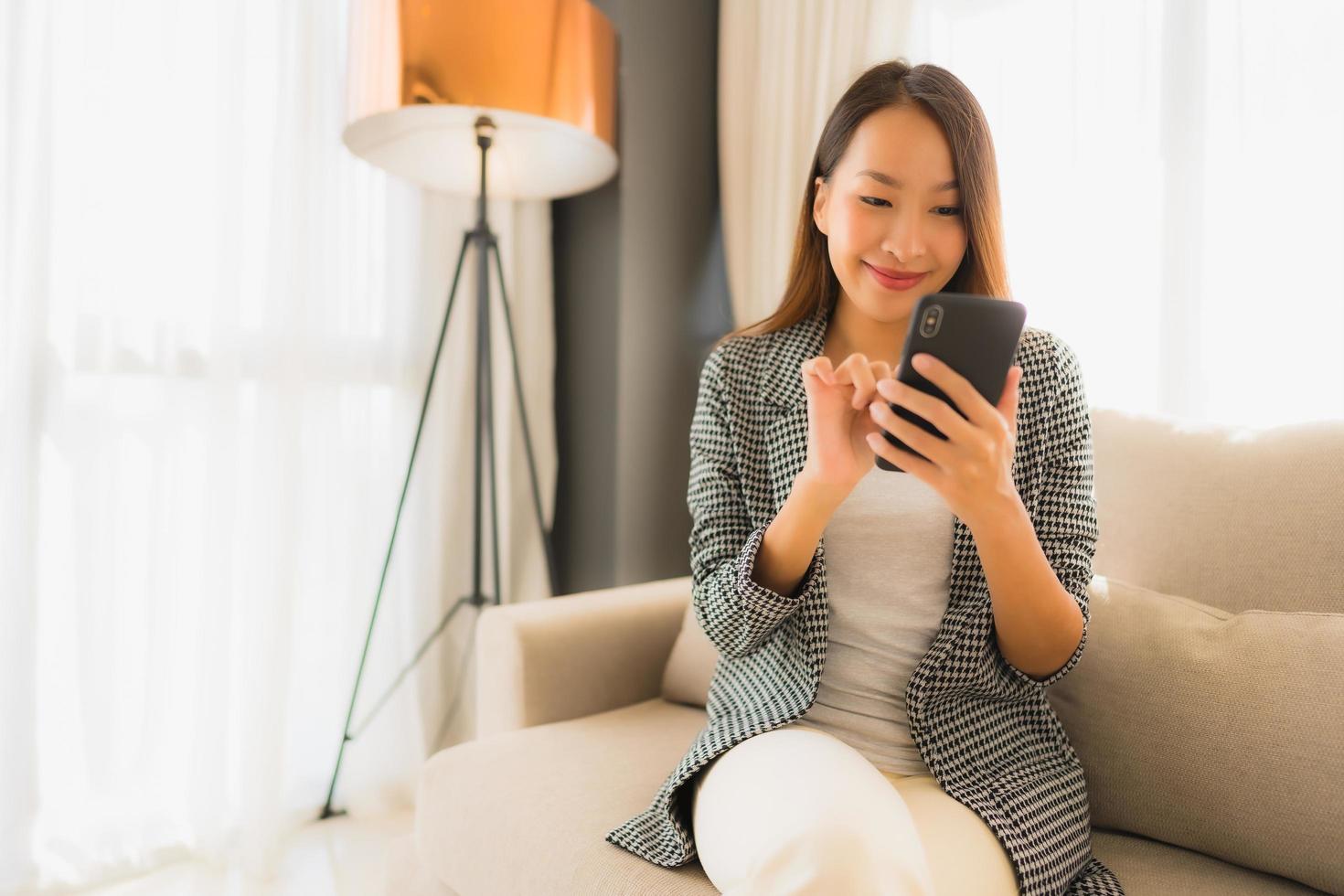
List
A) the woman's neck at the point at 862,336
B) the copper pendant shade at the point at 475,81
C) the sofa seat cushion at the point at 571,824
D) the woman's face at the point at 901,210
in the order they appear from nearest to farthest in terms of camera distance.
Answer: the sofa seat cushion at the point at 571,824
the woman's face at the point at 901,210
the woman's neck at the point at 862,336
the copper pendant shade at the point at 475,81

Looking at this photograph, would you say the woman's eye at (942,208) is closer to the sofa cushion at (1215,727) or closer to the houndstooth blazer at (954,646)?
the houndstooth blazer at (954,646)

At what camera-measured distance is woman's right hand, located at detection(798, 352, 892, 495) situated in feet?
2.69

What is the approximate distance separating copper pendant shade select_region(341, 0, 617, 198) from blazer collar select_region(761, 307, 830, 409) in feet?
2.41

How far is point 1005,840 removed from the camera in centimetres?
82

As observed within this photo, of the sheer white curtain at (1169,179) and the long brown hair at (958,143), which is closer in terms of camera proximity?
the long brown hair at (958,143)

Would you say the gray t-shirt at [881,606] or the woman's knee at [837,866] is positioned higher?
the gray t-shirt at [881,606]

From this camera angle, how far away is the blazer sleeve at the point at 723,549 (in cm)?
93

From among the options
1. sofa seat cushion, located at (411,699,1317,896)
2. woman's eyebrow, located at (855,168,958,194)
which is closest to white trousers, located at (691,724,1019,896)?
sofa seat cushion, located at (411,699,1317,896)

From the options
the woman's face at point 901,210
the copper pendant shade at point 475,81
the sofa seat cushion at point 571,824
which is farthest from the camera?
the copper pendant shade at point 475,81

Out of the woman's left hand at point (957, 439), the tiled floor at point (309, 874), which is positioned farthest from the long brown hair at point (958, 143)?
the tiled floor at point (309, 874)

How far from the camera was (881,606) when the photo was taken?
0.97m

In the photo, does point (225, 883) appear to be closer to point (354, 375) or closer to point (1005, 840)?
point (354, 375)

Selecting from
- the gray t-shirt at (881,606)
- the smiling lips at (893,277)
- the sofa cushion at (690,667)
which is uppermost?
the smiling lips at (893,277)

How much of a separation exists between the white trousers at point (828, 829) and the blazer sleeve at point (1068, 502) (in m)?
0.22
